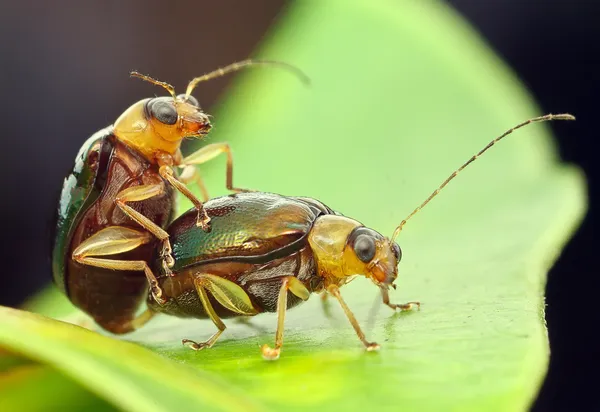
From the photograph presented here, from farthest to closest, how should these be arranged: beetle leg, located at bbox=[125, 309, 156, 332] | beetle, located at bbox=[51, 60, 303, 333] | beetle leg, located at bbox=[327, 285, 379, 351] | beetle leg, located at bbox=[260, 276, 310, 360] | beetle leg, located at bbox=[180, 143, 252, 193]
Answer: beetle leg, located at bbox=[180, 143, 252, 193]
beetle leg, located at bbox=[125, 309, 156, 332]
beetle, located at bbox=[51, 60, 303, 333]
beetle leg, located at bbox=[260, 276, 310, 360]
beetle leg, located at bbox=[327, 285, 379, 351]

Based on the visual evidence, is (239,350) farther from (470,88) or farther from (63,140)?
(63,140)

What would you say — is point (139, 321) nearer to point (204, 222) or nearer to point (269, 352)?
point (204, 222)

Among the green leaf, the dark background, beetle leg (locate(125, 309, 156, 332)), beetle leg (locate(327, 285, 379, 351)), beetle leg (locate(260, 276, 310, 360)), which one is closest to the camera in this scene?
the green leaf

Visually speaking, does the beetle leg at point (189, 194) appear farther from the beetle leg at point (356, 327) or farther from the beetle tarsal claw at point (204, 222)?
the beetle leg at point (356, 327)

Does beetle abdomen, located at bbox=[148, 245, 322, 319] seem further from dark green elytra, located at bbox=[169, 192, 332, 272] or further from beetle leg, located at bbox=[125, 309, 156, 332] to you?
beetle leg, located at bbox=[125, 309, 156, 332]

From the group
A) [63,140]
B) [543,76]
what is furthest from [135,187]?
[63,140]

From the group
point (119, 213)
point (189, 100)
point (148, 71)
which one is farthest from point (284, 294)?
point (148, 71)

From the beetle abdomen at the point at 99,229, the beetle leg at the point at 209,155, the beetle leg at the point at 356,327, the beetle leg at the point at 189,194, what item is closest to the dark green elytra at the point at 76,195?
the beetle abdomen at the point at 99,229

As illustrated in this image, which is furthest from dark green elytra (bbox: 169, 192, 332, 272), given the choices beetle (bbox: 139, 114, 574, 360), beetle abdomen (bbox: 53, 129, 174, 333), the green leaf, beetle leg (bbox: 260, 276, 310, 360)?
the green leaf
